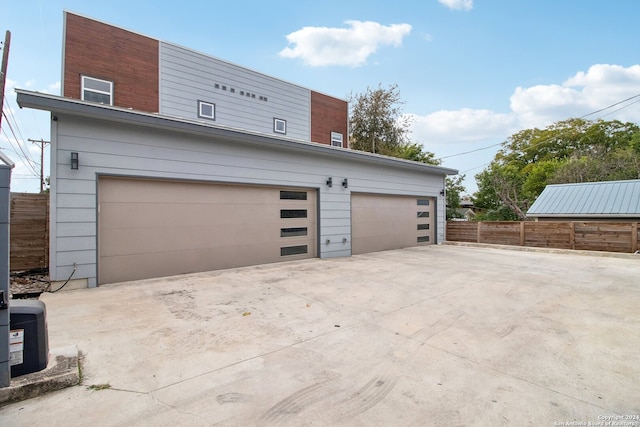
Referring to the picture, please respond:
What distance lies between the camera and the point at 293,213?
8039mm

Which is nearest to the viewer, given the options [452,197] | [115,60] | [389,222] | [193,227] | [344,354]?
[344,354]

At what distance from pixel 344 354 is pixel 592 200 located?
587 inches

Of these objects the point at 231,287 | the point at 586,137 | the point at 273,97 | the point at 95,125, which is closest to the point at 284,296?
the point at 231,287

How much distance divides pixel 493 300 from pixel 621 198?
39.1 feet

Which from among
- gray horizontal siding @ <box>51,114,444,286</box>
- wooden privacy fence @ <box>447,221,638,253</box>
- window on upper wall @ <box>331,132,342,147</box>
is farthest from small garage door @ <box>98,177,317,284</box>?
wooden privacy fence @ <box>447,221,638,253</box>

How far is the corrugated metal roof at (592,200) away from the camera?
1153 centimetres

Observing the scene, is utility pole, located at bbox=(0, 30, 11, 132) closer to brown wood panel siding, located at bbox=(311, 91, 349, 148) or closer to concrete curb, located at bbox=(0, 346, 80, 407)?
concrete curb, located at bbox=(0, 346, 80, 407)

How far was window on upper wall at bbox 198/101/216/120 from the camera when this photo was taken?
1009cm

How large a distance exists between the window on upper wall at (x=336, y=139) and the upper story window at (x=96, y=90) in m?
8.18

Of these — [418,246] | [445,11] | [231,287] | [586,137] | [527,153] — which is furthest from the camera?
[527,153]

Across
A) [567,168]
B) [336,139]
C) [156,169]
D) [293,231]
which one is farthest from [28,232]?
[567,168]

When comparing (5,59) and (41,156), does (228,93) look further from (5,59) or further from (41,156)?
(41,156)

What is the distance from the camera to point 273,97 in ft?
38.5

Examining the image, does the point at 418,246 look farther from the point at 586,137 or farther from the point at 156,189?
the point at 586,137
